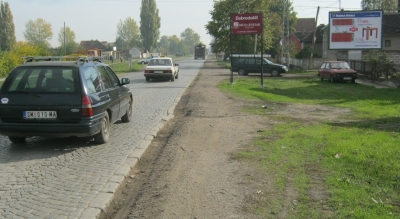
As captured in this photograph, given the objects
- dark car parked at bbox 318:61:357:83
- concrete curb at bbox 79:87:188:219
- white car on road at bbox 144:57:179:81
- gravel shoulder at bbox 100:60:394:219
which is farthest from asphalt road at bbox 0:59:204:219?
dark car parked at bbox 318:61:357:83

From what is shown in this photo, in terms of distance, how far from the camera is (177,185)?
19.5 feet

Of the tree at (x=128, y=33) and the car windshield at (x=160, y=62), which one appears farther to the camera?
the tree at (x=128, y=33)

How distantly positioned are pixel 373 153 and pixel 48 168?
518 cm

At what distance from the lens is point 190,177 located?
6.34 m

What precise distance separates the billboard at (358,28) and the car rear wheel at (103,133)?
93.2 feet

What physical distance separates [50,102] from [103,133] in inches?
49.5

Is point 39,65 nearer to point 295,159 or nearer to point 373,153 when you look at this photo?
point 295,159

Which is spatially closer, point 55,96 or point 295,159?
point 295,159

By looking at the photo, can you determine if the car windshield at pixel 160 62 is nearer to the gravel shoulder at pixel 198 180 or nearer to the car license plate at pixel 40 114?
the gravel shoulder at pixel 198 180

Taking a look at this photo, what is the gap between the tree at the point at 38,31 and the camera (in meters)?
108

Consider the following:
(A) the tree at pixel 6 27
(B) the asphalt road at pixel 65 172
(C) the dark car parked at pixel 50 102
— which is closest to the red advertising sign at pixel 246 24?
(B) the asphalt road at pixel 65 172

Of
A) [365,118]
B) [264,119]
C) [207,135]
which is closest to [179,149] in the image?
[207,135]

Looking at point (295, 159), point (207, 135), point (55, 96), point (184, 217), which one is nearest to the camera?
point (184, 217)

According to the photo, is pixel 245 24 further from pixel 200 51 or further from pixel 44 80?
pixel 200 51
